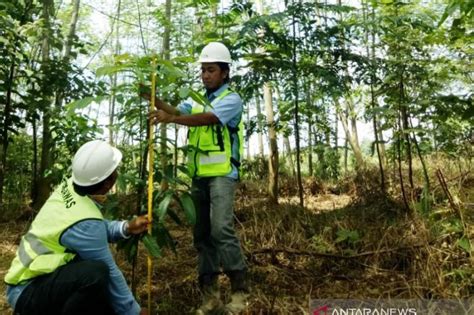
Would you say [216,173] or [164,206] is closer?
[164,206]

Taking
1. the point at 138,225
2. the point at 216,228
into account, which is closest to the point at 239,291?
the point at 216,228

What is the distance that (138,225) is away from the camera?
250 cm

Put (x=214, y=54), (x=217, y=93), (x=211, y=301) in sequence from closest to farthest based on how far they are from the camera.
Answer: (x=211, y=301), (x=214, y=54), (x=217, y=93)

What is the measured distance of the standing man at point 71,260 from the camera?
2.15 m

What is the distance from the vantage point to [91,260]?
224 cm

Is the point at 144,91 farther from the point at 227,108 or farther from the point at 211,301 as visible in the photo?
the point at 211,301

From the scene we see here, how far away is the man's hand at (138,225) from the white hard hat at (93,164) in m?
0.33

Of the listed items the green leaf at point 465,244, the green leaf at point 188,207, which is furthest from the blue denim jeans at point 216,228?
the green leaf at point 465,244

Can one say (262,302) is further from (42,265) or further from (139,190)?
(42,265)

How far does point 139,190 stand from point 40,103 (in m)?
3.57

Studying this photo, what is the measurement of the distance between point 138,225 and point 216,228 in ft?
1.92

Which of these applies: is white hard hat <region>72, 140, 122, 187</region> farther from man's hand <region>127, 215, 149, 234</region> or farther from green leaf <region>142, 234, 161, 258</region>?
green leaf <region>142, 234, 161, 258</region>

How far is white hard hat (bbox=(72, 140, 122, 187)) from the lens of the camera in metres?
2.30

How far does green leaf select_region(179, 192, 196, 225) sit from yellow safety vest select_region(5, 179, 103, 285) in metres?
0.53
